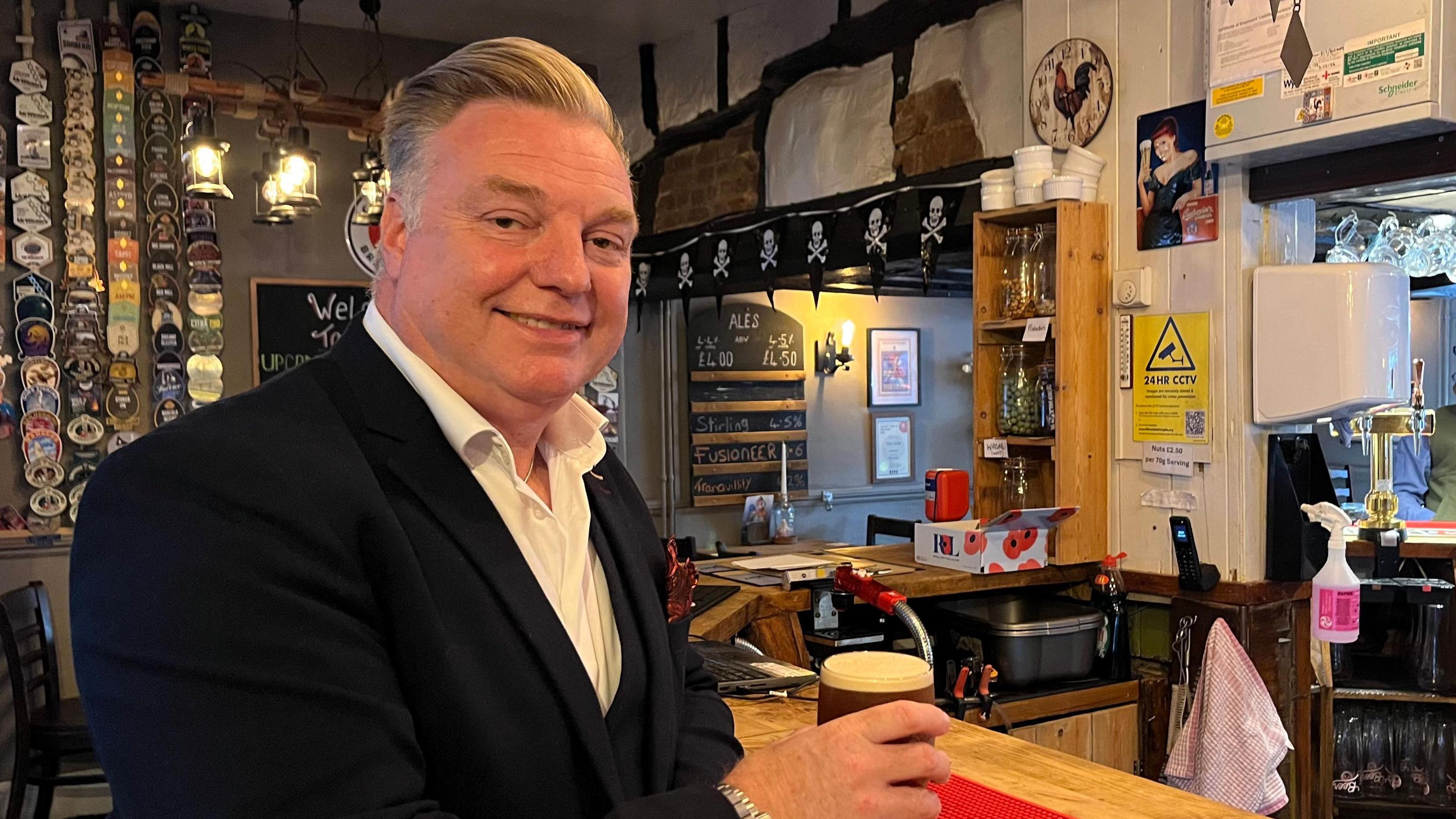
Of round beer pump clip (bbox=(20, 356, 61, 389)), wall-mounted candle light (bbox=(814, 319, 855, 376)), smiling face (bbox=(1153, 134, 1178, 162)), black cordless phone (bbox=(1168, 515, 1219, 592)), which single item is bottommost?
black cordless phone (bbox=(1168, 515, 1219, 592))

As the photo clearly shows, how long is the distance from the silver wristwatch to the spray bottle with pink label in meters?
2.66

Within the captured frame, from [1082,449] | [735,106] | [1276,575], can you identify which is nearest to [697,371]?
[735,106]

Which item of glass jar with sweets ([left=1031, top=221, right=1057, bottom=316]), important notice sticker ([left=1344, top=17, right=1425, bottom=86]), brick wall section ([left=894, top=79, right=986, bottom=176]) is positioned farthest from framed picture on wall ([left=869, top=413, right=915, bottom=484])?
important notice sticker ([left=1344, top=17, right=1425, bottom=86])

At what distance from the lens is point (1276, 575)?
3381 mm

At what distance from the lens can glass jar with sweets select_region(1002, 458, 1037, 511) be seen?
153 inches

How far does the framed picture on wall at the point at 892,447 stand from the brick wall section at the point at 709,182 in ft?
9.25

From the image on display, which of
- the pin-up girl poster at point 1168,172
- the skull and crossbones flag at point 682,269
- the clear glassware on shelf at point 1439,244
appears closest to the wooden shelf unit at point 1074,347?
the pin-up girl poster at point 1168,172

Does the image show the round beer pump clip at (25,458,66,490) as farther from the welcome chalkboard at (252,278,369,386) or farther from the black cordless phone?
the black cordless phone

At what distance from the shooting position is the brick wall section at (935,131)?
4.20 meters

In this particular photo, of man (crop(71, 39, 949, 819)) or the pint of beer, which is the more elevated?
man (crop(71, 39, 949, 819))

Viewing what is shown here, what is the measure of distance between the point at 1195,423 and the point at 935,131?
1545 millimetres

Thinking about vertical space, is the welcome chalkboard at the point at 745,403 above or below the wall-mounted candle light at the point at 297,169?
below

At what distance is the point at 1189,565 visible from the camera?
3.41m

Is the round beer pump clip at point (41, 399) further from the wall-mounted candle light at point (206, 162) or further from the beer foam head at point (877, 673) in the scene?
the beer foam head at point (877, 673)
